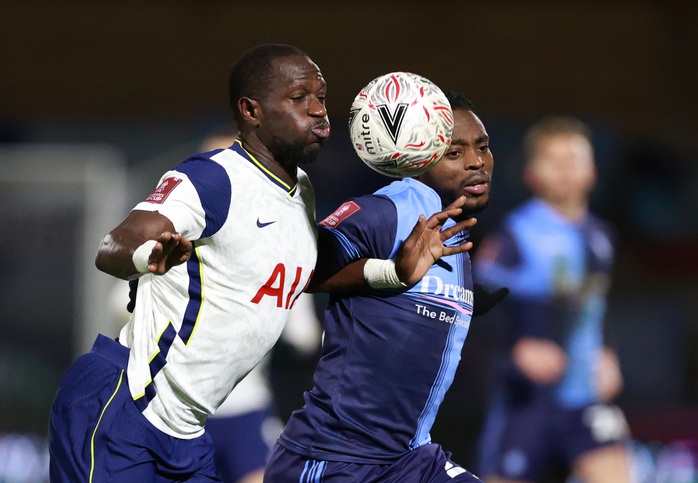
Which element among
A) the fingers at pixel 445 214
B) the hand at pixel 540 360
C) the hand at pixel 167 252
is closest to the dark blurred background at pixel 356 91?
the hand at pixel 540 360

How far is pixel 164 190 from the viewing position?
3.10 meters

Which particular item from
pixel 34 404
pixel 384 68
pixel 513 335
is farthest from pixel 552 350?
pixel 384 68

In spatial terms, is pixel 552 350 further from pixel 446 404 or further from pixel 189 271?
pixel 189 271

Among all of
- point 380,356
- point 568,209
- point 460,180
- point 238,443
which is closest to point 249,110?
point 460,180

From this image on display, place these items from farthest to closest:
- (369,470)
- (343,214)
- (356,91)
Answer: (356,91) < (343,214) < (369,470)

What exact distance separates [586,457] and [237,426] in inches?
78.7

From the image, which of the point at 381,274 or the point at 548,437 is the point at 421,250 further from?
the point at 548,437

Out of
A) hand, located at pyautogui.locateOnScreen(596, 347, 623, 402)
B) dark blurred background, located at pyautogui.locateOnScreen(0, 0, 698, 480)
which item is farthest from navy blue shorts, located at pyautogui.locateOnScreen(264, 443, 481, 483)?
dark blurred background, located at pyautogui.locateOnScreen(0, 0, 698, 480)

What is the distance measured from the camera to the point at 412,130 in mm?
3428

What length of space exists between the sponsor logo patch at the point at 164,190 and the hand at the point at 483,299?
4.21ft

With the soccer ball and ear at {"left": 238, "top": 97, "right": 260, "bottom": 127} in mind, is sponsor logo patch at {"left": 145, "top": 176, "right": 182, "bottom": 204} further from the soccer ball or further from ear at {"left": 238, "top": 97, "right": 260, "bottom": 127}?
the soccer ball

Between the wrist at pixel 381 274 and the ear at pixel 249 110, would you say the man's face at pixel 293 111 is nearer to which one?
the ear at pixel 249 110

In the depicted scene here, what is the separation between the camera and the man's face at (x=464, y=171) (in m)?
3.72

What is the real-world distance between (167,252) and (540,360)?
11.7ft
